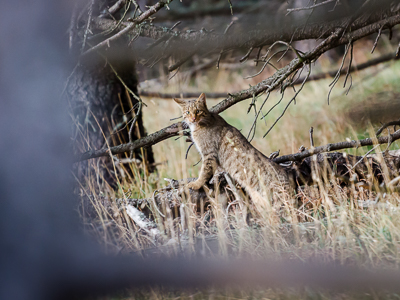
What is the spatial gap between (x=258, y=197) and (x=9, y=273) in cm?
99

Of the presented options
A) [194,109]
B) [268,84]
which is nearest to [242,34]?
[268,84]

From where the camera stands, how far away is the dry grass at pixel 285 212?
1361 millimetres

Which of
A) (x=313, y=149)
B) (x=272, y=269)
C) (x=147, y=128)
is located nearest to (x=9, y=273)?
(x=147, y=128)

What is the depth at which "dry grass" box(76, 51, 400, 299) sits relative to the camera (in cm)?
136

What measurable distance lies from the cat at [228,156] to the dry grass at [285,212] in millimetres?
93

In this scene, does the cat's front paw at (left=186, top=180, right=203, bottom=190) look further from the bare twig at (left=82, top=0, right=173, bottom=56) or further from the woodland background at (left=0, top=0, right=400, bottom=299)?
the bare twig at (left=82, top=0, right=173, bottom=56)

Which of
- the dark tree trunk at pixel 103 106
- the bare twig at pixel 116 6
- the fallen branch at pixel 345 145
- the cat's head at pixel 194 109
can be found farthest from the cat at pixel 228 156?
the bare twig at pixel 116 6

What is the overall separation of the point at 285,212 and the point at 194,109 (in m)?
0.57

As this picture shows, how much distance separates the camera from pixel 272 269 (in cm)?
140

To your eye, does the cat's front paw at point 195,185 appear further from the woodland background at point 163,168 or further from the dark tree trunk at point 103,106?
the dark tree trunk at point 103,106

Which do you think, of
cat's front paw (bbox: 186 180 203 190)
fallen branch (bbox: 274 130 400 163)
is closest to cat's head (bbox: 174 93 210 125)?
cat's front paw (bbox: 186 180 203 190)

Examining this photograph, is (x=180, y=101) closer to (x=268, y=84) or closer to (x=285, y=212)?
(x=268, y=84)

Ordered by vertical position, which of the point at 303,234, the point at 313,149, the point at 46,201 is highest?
the point at 313,149

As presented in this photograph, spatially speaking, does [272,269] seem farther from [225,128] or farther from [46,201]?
[46,201]
